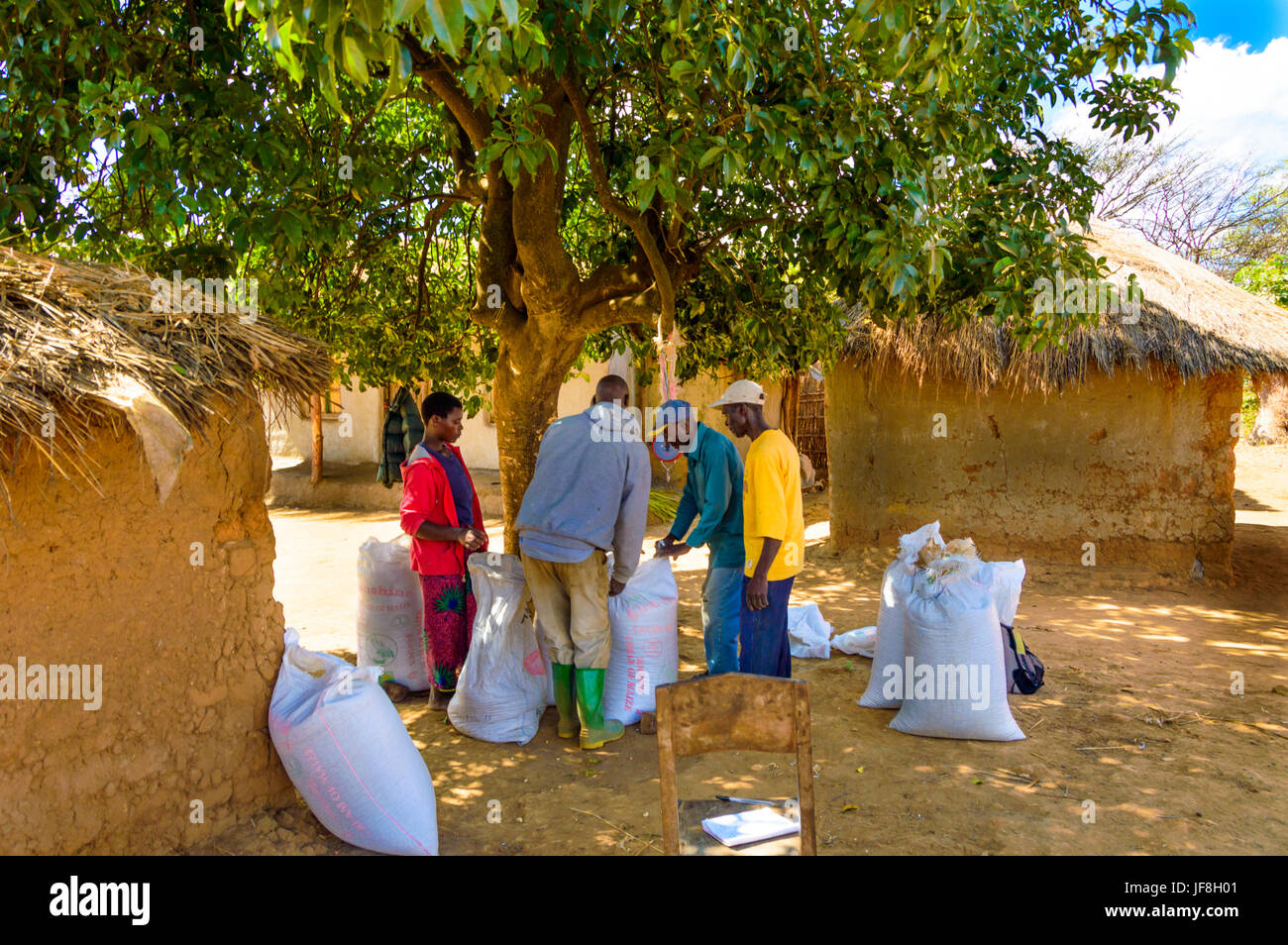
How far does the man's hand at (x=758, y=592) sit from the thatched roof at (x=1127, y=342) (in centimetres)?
375

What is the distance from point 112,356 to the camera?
8.61 feet

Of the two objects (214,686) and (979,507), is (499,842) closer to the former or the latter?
(214,686)

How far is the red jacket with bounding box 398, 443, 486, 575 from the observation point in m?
4.38

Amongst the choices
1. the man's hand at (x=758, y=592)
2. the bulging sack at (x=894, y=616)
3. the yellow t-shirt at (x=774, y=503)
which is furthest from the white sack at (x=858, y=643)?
the man's hand at (x=758, y=592)

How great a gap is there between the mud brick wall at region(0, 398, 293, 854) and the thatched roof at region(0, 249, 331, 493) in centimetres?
12

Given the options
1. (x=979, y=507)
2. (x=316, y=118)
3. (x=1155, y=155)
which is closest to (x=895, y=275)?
(x=316, y=118)

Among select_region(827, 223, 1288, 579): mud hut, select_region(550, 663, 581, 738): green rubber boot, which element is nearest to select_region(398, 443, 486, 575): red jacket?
select_region(550, 663, 581, 738): green rubber boot

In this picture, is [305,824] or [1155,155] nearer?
[305,824]

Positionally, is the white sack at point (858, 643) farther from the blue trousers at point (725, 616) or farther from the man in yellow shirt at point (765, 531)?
the blue trousers at point (725, 616)

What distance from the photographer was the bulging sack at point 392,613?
481 centimetres

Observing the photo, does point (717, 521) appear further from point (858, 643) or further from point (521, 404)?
point (858, 643)

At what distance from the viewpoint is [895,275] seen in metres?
3.33

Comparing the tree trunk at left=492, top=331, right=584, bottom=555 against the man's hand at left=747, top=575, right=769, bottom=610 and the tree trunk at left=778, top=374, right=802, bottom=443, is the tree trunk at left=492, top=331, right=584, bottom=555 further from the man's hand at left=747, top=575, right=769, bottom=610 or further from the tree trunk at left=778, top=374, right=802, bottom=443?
the tree trunk at left=778, top=374, right=802, bottom=443
